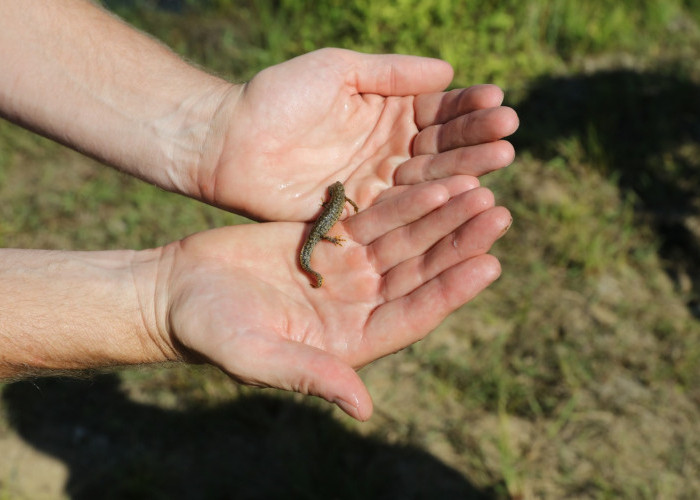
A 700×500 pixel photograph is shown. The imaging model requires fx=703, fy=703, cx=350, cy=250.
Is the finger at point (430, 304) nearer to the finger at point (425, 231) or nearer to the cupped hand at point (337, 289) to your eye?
the cupped hand at point (337, 289)

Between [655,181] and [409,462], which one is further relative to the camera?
[655,181]

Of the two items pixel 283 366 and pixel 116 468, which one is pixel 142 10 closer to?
pixel 116 468

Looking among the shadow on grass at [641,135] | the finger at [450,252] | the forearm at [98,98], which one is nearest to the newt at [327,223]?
the finger at [450,252]

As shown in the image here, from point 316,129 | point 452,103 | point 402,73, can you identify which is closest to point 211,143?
point 316,129

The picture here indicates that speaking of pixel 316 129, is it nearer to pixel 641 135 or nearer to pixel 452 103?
pixel 452 103

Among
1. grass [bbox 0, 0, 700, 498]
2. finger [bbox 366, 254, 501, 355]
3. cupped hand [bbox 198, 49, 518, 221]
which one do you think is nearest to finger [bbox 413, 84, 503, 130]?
cupped hand [bbox 198, 49, 518, 221]

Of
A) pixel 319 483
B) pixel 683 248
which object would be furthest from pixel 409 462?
pixel 683 248

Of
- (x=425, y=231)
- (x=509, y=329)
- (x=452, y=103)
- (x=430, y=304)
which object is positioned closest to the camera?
(x=430, y=304)

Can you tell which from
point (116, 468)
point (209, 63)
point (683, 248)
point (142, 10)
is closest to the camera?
point (116, 468)
